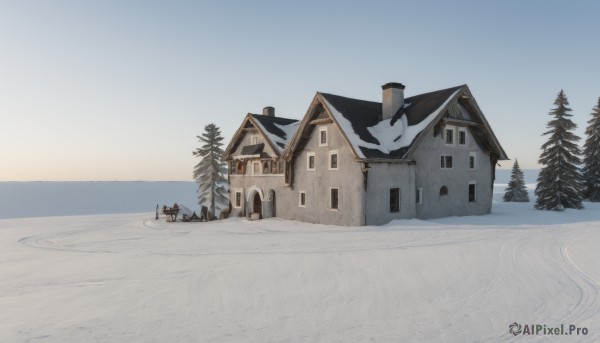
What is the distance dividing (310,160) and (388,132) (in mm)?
5685

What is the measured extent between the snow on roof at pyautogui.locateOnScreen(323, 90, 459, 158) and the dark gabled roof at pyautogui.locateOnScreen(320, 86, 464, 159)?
0.65ft

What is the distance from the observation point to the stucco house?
24.8 meters

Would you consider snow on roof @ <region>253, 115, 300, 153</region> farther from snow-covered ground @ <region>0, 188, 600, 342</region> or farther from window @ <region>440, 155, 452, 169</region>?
snow-covered ground @ <region>0, 188, 600, 342</region>

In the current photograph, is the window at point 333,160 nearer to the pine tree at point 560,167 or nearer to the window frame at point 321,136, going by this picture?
the window frame at point 321,136

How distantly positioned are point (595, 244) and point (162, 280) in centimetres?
1743

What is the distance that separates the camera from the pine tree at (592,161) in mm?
41438

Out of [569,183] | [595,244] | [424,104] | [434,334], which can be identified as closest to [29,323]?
[434,334]

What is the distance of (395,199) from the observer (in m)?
25.5

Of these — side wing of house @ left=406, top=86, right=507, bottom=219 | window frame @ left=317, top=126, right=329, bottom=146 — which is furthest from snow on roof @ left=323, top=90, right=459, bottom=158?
window frame @ left=317, top=126, right=329, bottom=146

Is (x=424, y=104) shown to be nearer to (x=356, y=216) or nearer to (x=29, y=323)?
(x=356, y=216)

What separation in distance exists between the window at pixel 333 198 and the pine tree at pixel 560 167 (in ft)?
67.4

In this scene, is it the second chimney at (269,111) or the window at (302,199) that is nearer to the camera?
the window at (302,199)

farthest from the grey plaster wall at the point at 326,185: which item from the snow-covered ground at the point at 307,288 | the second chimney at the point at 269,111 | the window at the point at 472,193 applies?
the second chimney at the point at 269,111

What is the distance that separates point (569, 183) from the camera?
34.5 m
